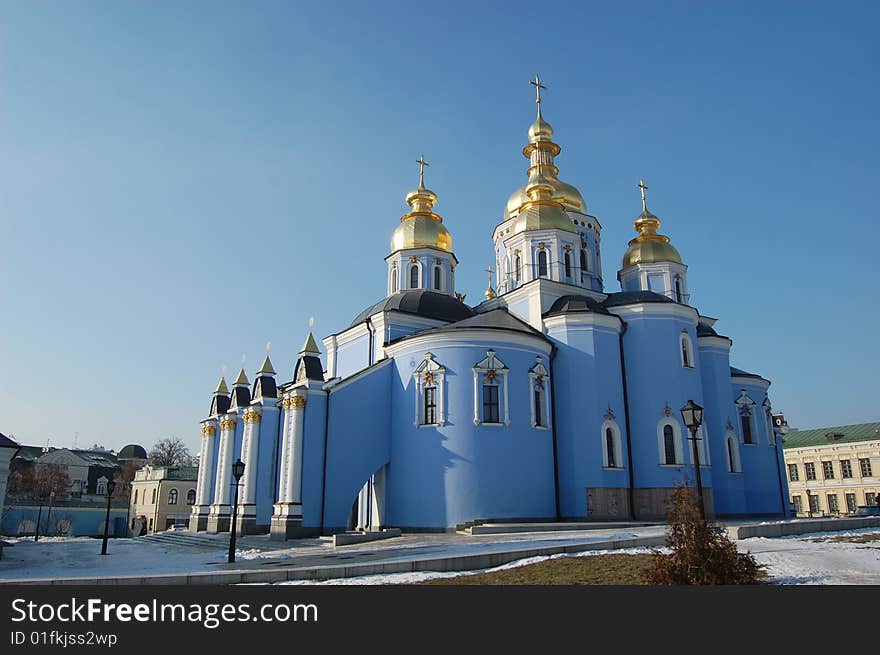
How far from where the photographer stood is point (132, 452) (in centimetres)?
8044

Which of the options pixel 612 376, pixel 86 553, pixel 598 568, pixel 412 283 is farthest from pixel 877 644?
pixel 412 283

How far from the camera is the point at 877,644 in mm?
6539

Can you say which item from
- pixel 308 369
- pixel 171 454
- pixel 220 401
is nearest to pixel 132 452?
pixel 171 454

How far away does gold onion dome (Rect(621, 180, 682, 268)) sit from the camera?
33.3 metres

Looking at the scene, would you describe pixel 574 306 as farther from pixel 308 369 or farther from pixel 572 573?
pixel 572 573

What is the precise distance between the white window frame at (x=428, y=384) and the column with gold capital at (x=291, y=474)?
406 cm

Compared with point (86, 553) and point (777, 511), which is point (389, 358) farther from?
point (777, 511)

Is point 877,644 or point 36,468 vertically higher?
point 36,468

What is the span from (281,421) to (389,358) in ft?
22.9

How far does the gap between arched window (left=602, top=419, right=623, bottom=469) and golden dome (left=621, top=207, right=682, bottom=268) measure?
35.4 feet

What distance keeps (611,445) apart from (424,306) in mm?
10152

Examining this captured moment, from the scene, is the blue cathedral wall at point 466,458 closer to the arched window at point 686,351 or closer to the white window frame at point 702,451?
the white window frame at point 702,451

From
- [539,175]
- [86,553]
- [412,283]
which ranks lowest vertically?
[86,553]

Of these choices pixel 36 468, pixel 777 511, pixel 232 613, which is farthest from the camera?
pixel 36 468
